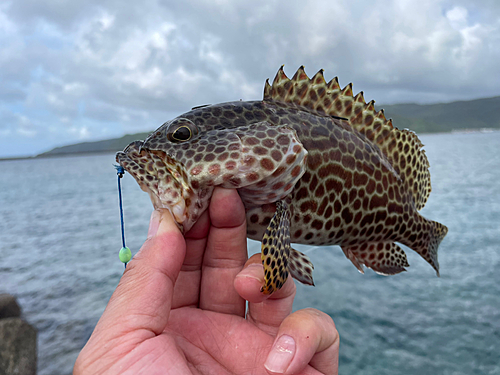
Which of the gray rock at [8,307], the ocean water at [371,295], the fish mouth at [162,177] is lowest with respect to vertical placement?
the ocean water at [371,295]

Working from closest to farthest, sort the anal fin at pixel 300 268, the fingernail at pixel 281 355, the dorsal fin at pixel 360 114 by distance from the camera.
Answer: the fingernail at pixel 281 355 → the anal fin at pixel 300 268 → the dorsal fin at pixel 360 114

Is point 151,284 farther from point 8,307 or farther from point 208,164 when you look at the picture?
point 8,307

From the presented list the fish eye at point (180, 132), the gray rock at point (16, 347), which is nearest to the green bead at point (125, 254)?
the fish eye at point (180, 132)

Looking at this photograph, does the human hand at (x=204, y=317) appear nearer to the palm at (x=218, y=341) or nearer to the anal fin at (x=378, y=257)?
the palm at (x=218, y=341)

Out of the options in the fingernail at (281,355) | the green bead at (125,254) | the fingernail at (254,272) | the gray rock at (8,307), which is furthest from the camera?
the gray rock at (8,307)

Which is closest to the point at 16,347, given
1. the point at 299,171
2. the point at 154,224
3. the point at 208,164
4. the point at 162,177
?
the point at 154,224

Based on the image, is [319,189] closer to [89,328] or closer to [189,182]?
[189,182]

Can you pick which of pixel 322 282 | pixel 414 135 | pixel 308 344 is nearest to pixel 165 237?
pixel 308 344
